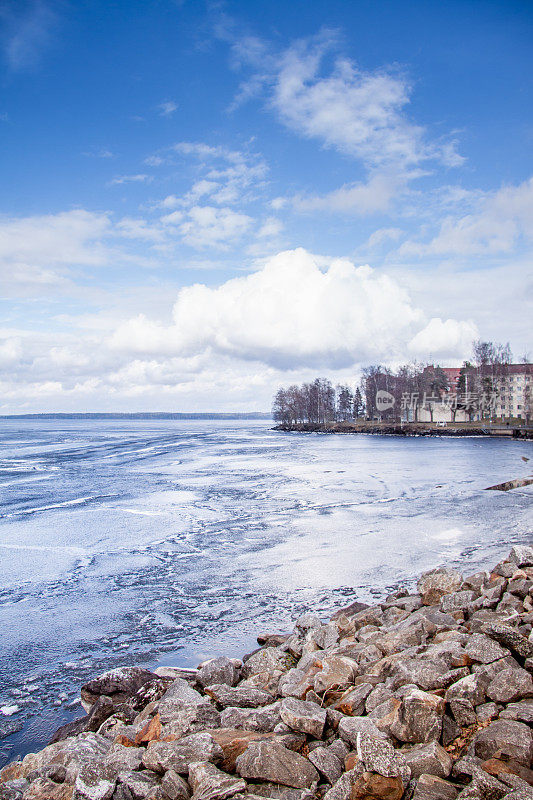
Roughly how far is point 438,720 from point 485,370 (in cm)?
9235

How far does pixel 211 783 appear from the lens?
3.68 meters

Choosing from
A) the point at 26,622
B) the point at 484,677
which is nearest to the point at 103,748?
the point at 484,677

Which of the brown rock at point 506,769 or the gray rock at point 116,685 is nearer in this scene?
the brown rock at point 506,769

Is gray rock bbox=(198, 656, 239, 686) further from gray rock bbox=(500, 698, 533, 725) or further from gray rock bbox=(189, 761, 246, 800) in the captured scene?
gray rock bbox=(500, 698, 533, 725)

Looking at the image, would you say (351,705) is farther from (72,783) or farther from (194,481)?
(194,481)

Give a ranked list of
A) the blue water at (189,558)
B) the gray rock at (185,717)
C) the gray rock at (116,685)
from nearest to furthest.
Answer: the gray rock at (185,717) → the gray rock at (116,685) → the blue water at (189,558)

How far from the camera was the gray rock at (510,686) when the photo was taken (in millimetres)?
4137

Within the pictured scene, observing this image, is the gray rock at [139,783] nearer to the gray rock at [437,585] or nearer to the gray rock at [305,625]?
the gray rock at [305,625]

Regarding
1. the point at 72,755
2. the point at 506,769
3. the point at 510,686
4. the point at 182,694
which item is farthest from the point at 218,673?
the point at 506,769

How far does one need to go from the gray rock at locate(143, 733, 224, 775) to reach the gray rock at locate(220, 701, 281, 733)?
511 millimetres

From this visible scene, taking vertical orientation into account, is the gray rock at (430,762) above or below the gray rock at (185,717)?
above

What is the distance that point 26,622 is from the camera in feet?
30.7

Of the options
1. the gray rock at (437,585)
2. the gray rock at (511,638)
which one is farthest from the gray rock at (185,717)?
the gray rock at (437,585)

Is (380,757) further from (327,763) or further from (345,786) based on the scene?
(327,763)
